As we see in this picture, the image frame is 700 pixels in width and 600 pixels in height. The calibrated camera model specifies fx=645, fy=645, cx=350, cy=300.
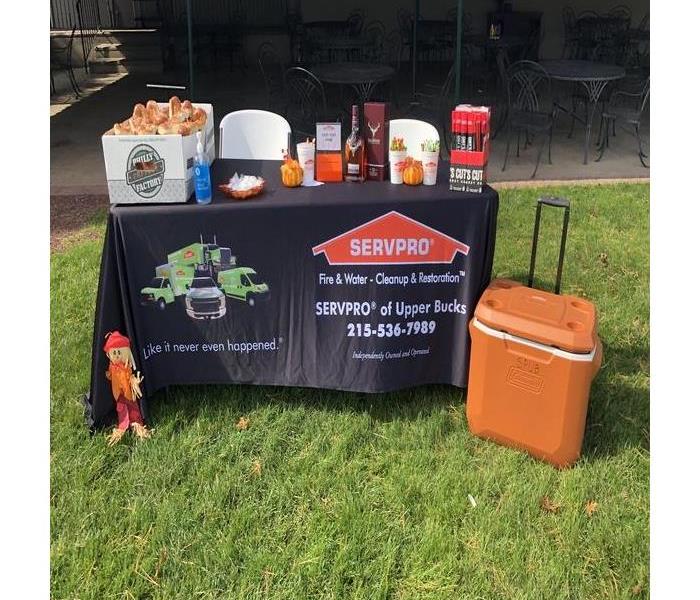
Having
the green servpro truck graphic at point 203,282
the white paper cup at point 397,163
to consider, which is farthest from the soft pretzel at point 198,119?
the white paper cup at point 397,163

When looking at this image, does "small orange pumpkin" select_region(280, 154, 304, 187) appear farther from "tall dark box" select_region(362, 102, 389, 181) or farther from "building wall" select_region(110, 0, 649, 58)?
"building wall" select_region(110, 0, 649, 58)

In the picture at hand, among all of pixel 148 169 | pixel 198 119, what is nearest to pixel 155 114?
pixel 198 119

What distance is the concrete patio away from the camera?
5.76 meters

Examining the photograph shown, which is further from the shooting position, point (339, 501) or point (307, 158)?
point (307, 158)

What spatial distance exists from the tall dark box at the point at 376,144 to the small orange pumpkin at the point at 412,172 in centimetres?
11

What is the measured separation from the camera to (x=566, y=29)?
11594mm

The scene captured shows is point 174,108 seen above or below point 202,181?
above

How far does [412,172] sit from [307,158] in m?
0.43

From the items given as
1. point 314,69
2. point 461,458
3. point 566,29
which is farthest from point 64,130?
point 566,29

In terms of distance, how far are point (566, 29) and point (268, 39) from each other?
18.8 feet

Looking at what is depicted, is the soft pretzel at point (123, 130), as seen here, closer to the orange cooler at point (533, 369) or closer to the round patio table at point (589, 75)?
the orange cooler at point (533, 369)

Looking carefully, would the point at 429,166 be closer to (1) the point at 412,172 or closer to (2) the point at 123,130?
(1) the point at 412,172

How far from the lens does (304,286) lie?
2.50 metres

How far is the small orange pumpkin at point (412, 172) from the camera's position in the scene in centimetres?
259
